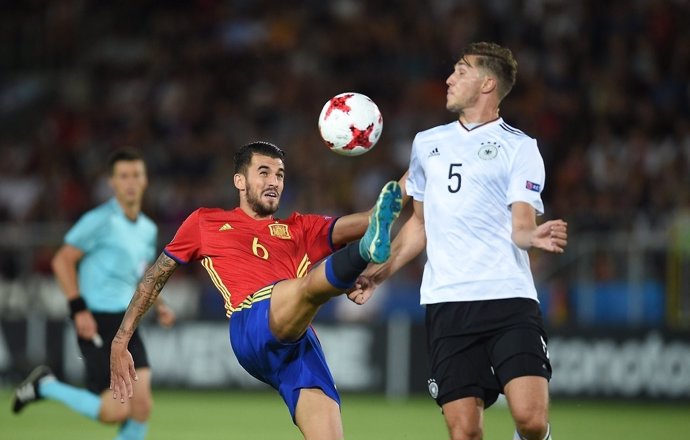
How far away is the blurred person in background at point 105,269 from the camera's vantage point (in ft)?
31.8

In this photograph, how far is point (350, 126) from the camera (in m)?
7.14

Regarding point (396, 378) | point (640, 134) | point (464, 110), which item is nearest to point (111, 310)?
point (464, 110)

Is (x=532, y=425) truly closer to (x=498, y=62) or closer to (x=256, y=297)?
(x=256, y=297)

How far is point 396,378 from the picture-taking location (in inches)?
602

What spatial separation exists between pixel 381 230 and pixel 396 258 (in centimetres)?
95

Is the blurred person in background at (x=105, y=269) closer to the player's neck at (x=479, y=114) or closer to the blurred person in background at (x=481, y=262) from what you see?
the blurred person in background at (x=481, y=262)

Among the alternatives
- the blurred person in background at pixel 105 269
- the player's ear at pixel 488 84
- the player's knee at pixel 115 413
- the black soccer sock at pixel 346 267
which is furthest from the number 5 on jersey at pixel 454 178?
the player's knee at pixel 115 413

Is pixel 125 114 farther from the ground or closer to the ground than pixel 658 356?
farther from the ground

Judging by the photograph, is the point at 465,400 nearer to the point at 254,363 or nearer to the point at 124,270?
the point at 254,363

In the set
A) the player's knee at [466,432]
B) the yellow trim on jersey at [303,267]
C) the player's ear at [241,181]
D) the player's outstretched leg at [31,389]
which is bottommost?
the player's outstretched leg at [31,389]

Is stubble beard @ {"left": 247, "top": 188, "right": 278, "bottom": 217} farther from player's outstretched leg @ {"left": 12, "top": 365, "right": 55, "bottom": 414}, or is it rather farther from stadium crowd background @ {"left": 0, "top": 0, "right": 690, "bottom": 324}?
stadium crowd background @ {"left": 0, "top": 0, "right": 690, "bottom": 324}

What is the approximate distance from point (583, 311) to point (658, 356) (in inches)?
39.7

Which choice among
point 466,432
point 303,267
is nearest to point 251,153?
point 303,267

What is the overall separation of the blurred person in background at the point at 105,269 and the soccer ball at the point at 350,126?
9.96ft
